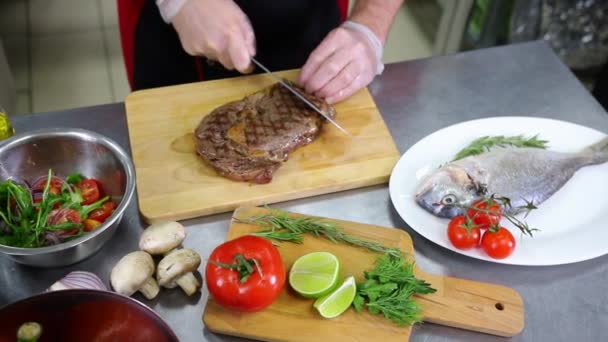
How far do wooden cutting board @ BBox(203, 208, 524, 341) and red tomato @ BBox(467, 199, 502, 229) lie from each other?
156 millimetres

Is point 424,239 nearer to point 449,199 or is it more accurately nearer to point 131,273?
point 449,199

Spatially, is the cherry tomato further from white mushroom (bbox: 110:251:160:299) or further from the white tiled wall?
the white tiled wall

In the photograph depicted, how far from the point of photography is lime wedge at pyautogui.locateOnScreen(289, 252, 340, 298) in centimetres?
133

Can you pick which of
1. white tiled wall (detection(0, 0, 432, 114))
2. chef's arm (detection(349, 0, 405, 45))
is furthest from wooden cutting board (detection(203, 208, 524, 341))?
white tiled wall (detection(0, 0, 432, 114))

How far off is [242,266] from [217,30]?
819 mm

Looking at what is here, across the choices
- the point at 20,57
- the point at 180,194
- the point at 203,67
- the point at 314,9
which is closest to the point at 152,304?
the point at 180,194

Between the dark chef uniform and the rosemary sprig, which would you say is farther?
the dark chef uniform

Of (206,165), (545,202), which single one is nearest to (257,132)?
(206,165)

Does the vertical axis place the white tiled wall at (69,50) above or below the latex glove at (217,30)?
below

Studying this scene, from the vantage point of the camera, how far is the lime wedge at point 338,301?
1.32 metres

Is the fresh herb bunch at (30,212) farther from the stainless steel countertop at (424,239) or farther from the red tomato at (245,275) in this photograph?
the red tomato at (245,275)

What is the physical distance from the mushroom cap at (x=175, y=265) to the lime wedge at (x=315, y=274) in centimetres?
24

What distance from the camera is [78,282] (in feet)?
4.28

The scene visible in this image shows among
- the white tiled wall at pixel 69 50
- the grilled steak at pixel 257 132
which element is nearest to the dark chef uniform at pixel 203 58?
the grilled steak at pixel 257 132
